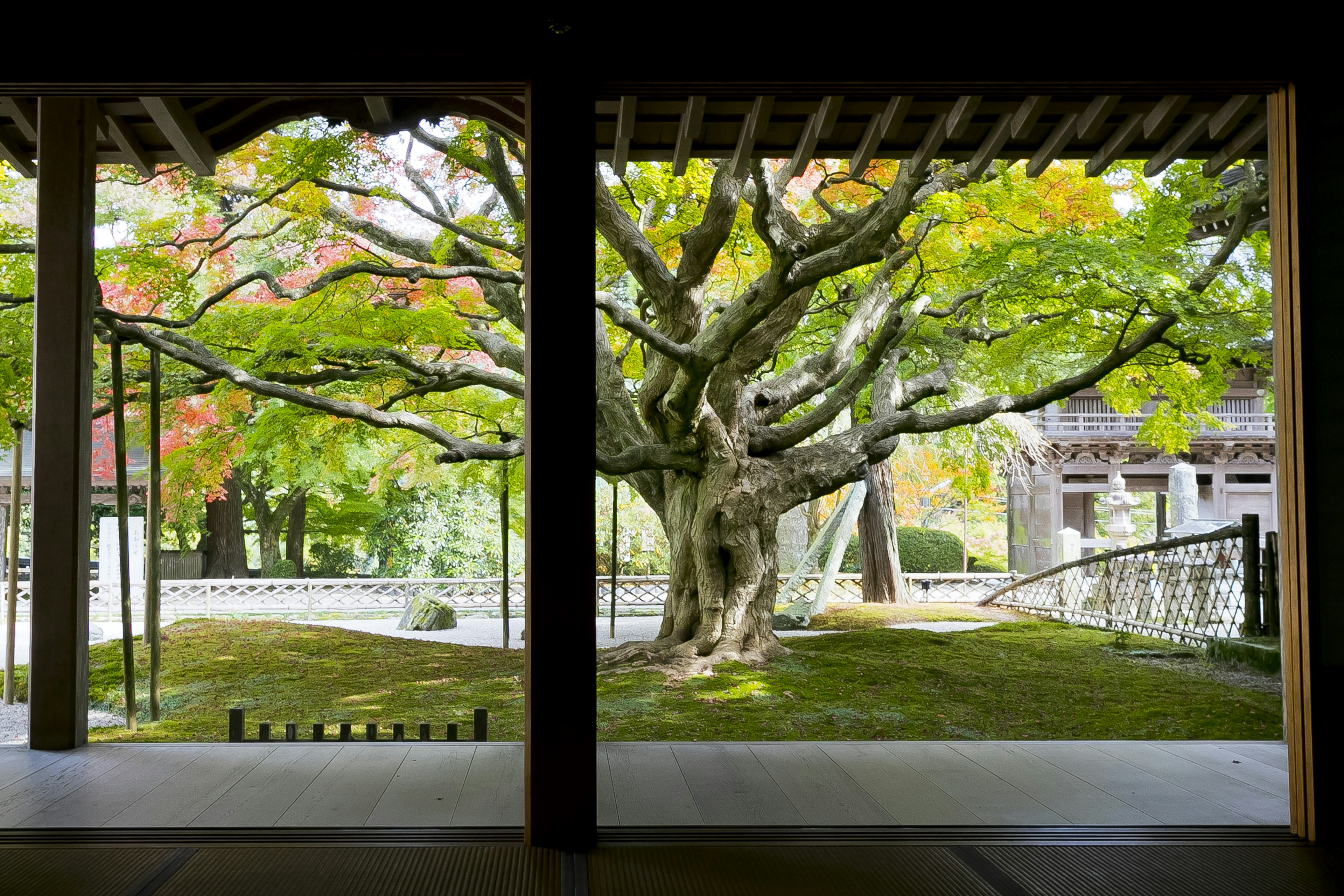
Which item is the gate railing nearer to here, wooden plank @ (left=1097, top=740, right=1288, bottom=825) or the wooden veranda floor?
wooden plank @ (left=1097, top=740, right=1288, bottom=825)

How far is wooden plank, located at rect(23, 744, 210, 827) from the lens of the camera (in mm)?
2338

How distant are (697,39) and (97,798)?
2528 millimetres

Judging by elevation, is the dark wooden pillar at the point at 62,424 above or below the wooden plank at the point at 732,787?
above

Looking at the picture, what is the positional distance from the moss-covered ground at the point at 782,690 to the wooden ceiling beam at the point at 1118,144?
3612 millimetres

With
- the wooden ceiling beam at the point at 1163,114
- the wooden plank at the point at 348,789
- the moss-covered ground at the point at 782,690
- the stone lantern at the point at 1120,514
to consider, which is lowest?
the moss-covered ground at the point at 782,690

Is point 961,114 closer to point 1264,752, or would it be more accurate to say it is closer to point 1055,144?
point 1055,144

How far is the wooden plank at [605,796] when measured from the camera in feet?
7.87

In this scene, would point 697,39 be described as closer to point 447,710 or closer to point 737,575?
point 737,575

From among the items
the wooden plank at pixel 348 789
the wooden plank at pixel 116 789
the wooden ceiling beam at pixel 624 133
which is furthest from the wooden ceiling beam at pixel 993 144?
the wooden plank at pixel 116 789

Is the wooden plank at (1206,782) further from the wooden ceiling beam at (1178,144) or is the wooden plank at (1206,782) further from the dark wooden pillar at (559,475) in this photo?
the wooden ceiling beam at (1178,144)

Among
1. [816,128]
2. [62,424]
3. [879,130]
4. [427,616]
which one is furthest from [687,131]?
[427,616]

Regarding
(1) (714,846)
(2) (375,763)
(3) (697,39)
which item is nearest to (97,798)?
(2) (375,763)

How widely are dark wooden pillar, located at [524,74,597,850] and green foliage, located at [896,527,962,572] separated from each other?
12.2m

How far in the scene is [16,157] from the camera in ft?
11.0
